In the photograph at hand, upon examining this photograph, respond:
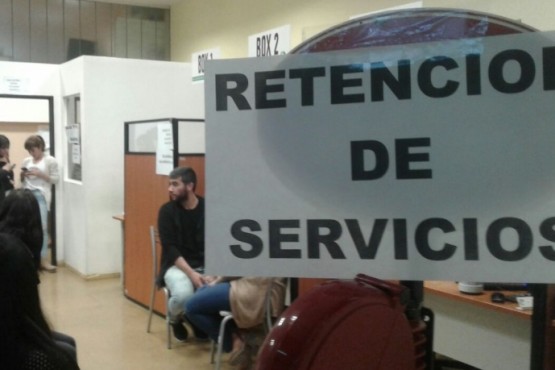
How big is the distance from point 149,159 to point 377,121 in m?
3.83

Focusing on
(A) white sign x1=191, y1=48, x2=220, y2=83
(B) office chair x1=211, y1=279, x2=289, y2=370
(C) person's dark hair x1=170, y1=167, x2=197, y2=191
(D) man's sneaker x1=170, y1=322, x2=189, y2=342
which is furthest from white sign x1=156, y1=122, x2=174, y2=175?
(B) office chair x1=211, y1=279, x2=289, y2=370

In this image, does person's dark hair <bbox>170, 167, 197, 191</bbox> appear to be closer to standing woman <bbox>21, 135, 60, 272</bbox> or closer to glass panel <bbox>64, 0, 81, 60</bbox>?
standing woman <bbox>21, 135, 60, 272</bbox>

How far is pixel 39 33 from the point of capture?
22.4 ft

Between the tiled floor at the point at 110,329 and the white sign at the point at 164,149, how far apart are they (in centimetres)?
116

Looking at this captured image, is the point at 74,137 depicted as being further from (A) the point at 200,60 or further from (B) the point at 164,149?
(B) the point at 164,149

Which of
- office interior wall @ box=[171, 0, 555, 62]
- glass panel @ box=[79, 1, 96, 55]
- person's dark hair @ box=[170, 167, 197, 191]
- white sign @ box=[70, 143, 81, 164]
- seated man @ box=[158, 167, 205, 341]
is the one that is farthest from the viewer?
glass panel @ box=[79, 1, 96, 55]

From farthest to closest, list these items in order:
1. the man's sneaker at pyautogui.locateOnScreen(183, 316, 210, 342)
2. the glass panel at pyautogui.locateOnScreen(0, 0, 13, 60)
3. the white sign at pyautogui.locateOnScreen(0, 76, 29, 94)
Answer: the glass panel at pyautogui.locateOnScreen(0, 0, 13, 60) → the white sign at pyautogui.locateOnScreen(0, 76, 29, 94) → the man's sneaker at pyautogui.locateOnScreen(183, 316, 210, 342)

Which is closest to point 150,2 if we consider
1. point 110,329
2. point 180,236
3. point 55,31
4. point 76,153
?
point 55,31

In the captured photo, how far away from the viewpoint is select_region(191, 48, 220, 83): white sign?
238 inches

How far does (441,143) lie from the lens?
96 cm

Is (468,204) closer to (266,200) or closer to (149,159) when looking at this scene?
(266,200)

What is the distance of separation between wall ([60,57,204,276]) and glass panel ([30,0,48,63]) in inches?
45.9

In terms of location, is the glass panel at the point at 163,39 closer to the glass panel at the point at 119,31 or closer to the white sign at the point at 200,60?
the glass panel at the point at 119,31

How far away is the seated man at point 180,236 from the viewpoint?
374 cm
